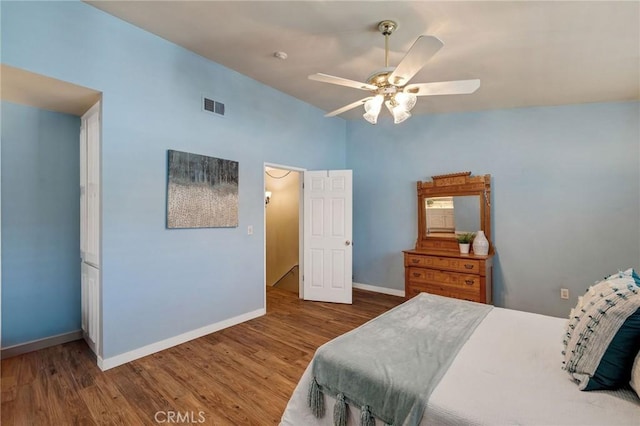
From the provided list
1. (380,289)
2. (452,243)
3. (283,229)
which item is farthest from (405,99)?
(283,229)

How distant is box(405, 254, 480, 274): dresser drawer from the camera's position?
3.45 meters

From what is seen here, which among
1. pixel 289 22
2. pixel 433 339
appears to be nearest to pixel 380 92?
pixel 289 22

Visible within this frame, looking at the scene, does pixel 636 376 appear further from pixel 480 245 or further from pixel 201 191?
pixel 201 191

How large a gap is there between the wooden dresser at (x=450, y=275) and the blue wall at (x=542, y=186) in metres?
0.52

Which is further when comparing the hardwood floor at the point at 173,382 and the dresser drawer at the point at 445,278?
the dresser drawer at the point at 445,278

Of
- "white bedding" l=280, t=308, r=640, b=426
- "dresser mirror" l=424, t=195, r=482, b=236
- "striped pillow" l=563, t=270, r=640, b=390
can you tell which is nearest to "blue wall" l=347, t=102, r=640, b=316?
"dresser mirror" l=424, t=195, r=482, b=236

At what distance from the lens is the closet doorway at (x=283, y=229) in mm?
5566

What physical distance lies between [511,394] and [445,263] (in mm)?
2632

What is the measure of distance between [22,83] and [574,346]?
12.7 ft

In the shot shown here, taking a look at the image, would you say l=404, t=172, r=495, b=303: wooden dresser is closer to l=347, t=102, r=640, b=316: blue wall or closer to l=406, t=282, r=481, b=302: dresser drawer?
l=406, t=282, r=481, b=302: dresser drawer

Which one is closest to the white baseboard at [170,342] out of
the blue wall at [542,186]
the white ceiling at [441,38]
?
the blue wall at [542,186]

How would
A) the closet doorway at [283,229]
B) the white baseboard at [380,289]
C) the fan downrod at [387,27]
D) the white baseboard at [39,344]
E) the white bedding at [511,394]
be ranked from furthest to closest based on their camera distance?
the closet doorway at [283,229] → the white baseboard at [380,289] → the white baseboard at [39,344] → the fan downrod at [387,27] → the white bedding at [511,394]

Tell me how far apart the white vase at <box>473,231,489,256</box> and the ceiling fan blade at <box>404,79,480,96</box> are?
7.52 feet

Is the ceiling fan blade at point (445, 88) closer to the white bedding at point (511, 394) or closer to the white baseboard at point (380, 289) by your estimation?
the white bedding at point (511, 394)
